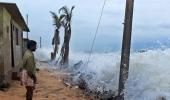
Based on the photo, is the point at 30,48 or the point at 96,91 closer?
the point at 30,48

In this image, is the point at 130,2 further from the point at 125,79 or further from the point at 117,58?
the point at 117,58

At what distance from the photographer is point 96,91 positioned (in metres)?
16.3

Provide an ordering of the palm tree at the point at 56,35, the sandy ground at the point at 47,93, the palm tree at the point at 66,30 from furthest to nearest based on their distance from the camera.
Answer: the palm tree at the point at 56,35 → the palm tree at the point at 66,30 → the sandy ground at the point at 47,93

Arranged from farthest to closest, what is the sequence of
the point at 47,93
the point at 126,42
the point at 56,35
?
the point at 56,35
the point at 47,93
the point at 126,42

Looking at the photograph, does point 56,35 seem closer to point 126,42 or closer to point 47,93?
point 47,93

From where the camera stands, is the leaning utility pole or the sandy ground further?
the sandy ground

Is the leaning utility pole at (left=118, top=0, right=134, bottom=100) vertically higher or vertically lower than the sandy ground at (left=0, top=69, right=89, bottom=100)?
higher

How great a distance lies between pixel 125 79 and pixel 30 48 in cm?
281

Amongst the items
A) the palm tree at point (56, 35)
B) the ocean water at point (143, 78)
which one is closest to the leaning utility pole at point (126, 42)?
the ocean water at point (143, 78)

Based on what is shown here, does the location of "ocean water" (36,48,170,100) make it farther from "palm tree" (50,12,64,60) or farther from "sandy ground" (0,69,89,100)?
"palm tree" (50,12,64,60)

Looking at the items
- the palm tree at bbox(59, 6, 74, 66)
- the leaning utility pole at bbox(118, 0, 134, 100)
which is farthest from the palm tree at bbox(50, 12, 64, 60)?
the leaning utility pole at bbox(118, 0, 134, 100)

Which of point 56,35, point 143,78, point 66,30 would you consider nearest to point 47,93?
point 143,78

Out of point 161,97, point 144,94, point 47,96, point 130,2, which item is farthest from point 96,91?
point 130,2

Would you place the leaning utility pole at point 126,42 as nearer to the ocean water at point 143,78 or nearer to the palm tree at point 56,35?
the ocean water at point 143,78
